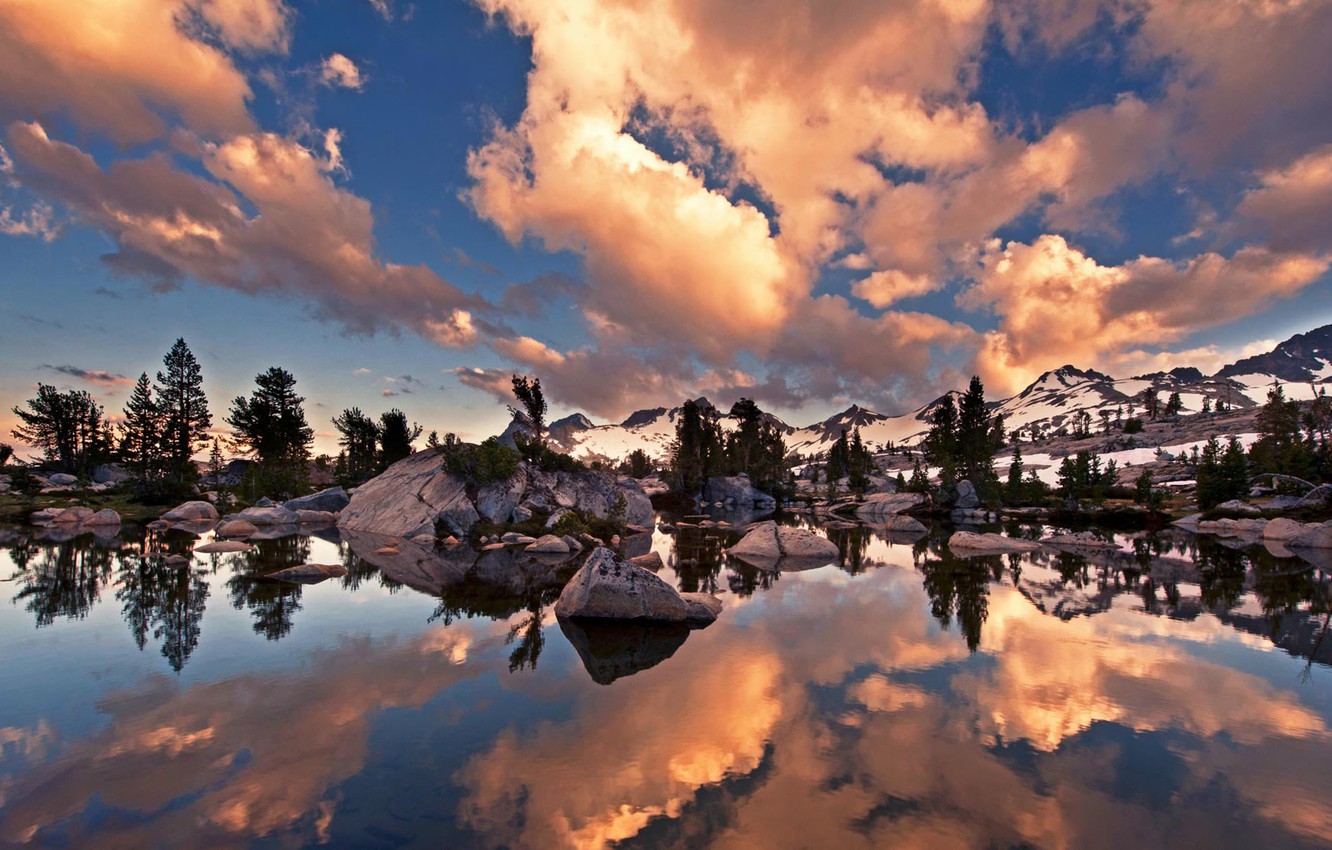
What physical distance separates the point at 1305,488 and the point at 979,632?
2978 inches

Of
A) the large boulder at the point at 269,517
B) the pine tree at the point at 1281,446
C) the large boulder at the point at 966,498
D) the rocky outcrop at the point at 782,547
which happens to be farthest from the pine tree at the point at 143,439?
the pine tree at the point at 1281,446

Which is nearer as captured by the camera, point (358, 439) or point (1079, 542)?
point (1079, 542)

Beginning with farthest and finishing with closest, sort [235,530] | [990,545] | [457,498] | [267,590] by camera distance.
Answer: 1. [457,498]
2. [235,530]
3. [990,545]
4. [267,590]

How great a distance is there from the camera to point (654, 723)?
11.0 m

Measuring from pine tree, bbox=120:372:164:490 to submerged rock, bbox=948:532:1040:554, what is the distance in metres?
86.5

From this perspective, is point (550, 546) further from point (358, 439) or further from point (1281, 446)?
point (1281, 446)

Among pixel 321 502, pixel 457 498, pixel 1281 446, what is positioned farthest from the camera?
pixel 1281 446

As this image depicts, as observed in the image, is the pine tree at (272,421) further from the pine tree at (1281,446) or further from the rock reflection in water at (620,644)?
the pine tree at (1281,446)

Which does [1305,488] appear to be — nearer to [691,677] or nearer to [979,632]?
[979,632]

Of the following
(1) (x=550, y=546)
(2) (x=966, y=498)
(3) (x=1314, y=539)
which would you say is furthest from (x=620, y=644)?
(2) (x=966, y=498)

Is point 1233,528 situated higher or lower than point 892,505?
lower

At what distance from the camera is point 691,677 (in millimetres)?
13461

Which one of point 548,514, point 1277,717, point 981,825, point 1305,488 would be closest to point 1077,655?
point 1277,717

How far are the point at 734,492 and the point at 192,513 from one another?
80599 mm
